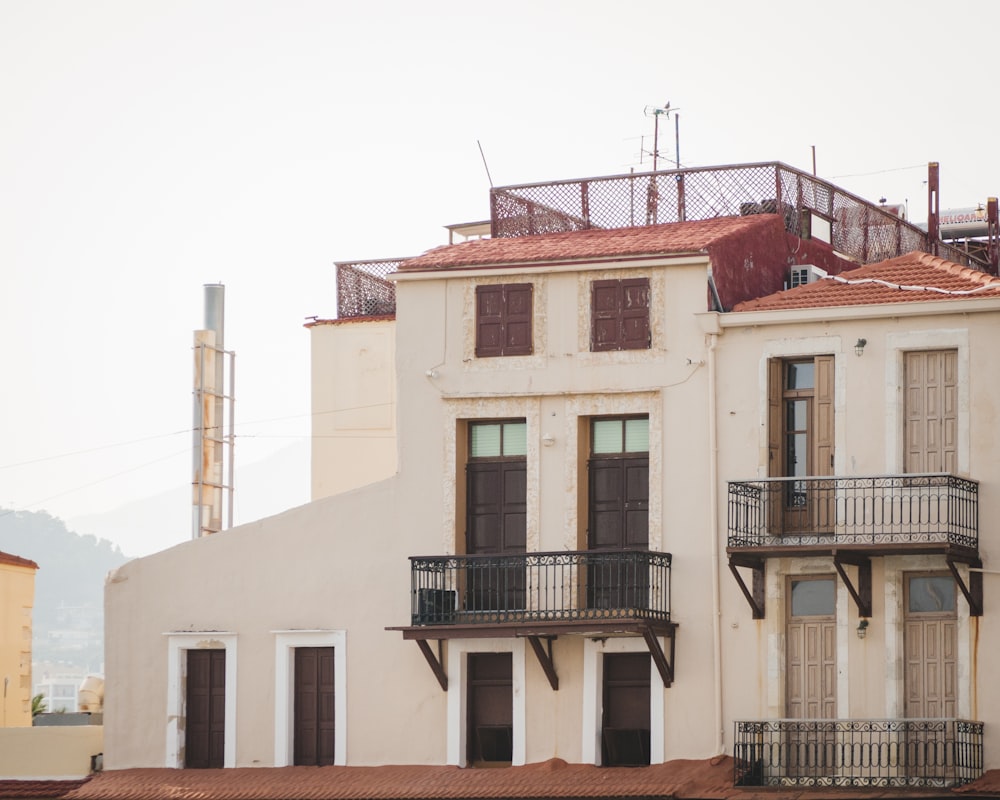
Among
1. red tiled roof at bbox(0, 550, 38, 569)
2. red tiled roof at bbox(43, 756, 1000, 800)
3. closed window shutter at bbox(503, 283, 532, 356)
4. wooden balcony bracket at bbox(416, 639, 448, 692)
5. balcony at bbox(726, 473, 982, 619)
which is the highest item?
closed window shutter at bbox(503, 283, 532, 356)

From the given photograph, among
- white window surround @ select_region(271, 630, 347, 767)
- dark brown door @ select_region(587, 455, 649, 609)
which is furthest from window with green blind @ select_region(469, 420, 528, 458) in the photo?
white window surround @ select_region(271, 630, 347, 767)

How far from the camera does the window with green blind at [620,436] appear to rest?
121ft

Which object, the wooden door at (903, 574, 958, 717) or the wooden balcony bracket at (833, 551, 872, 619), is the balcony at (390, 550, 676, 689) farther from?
the wooden door at (903, 574, 958, 717)

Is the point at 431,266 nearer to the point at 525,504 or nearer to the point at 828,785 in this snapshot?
the point at 525,504

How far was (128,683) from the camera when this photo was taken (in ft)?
129

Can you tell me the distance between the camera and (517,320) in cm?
3747

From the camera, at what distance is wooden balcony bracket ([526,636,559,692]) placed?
118 ft

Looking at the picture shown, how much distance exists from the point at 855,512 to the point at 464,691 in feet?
23.2

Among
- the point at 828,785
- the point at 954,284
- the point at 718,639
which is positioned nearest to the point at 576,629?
the point at 718,639

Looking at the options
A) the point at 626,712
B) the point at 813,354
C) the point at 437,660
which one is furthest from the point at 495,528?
the point at 813,354

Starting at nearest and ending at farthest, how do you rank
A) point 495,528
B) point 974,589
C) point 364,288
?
point 974,589 < point 495,528 < point 364,288

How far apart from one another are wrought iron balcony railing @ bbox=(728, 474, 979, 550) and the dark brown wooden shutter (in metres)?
3.03

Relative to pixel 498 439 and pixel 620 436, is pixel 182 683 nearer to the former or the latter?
pixel 498 439

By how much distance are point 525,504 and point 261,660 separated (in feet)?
17.0
